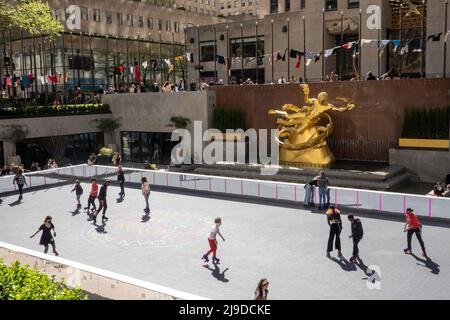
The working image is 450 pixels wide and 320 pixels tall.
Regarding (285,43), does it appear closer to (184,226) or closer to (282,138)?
(282,138)

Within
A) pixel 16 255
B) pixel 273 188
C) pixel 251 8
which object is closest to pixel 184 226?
pixel 273 188

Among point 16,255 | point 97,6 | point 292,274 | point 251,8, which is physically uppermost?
point 251,8

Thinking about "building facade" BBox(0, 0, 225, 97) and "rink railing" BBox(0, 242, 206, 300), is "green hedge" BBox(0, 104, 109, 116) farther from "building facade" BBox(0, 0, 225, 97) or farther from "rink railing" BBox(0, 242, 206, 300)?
"rink railing" BBox(0, 242, 206, 300)

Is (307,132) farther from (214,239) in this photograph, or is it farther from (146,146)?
(214,239)

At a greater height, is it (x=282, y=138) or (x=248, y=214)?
(x=282, y=138)

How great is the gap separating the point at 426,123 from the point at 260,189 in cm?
1133

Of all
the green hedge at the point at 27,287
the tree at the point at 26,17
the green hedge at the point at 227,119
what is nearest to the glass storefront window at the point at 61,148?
the tree at the point at 26,17

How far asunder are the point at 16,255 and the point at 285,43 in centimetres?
3790

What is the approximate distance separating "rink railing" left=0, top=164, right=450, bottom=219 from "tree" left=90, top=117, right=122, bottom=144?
1149cm

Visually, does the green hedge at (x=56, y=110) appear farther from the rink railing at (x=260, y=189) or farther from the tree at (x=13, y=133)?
the rink railing at (x=260, y=189)

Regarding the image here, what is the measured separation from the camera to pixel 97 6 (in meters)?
65.1
